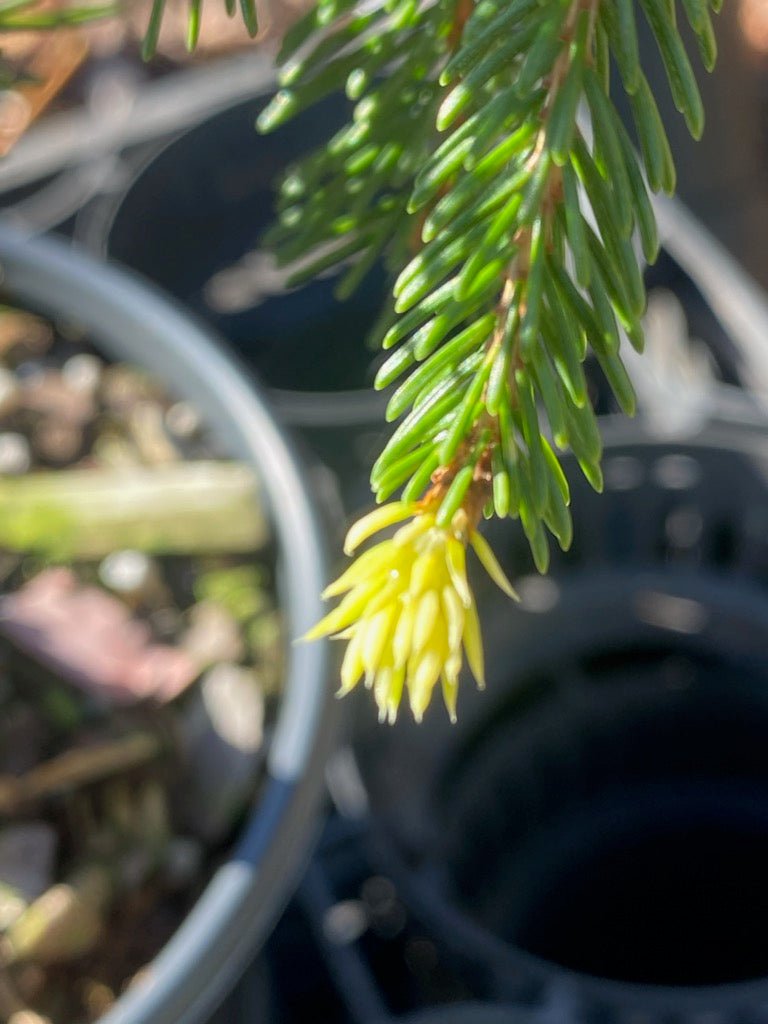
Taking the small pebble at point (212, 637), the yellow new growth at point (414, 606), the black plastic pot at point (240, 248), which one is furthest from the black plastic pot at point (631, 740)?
the yellow new growth at point (414, 606)

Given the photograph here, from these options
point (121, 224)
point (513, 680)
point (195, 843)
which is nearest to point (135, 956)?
point (195, 843)

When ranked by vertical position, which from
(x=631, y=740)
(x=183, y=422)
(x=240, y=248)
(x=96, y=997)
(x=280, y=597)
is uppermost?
(x=240, y=248)

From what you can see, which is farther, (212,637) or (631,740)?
(631,740)

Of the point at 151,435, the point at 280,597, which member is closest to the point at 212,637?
the point at 280,597

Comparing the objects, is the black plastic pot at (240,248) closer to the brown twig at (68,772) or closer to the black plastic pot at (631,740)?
the black plastic pot at (631,740)

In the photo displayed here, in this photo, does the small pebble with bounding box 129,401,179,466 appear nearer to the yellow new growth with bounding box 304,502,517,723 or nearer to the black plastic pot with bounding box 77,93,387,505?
the black plastic pot with bounding box 77,93,387,505

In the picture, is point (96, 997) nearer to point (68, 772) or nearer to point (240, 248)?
point (68, 772)

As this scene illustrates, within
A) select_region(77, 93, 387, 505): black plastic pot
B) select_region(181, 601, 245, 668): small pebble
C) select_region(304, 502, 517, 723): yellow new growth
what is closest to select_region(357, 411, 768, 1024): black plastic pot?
select_region(181, 601, 245, 668): small pebble
